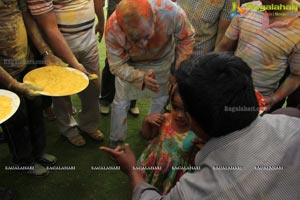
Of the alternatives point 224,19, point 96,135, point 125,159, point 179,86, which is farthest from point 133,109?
point 179,86

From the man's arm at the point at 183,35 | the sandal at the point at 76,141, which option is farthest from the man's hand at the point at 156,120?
the sandal at the point at 76,141

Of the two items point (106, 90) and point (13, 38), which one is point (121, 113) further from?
point (13, 38)

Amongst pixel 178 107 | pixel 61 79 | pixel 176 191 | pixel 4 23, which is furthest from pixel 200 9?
pixel 176 191

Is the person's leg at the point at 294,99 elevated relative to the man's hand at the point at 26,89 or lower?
lower

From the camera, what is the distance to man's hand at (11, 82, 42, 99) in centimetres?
148

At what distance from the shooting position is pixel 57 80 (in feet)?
5.31

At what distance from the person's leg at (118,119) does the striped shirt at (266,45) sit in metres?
0.74

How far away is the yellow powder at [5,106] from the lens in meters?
1.26

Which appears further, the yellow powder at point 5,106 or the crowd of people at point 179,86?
the yellow powder at point 5,106

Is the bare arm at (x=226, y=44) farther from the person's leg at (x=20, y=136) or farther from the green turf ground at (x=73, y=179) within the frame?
the person's leg at (x=20, y=136)

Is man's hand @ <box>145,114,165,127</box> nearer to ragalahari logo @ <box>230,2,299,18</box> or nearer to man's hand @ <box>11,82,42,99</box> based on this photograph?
man's hand @ <box>11,82,42,99</box>

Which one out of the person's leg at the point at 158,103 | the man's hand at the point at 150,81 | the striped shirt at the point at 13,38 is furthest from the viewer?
the person's leg at the point at 158,103

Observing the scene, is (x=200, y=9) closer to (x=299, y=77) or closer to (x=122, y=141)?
(x=299, y=77)

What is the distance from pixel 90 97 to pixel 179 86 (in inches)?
50.7
